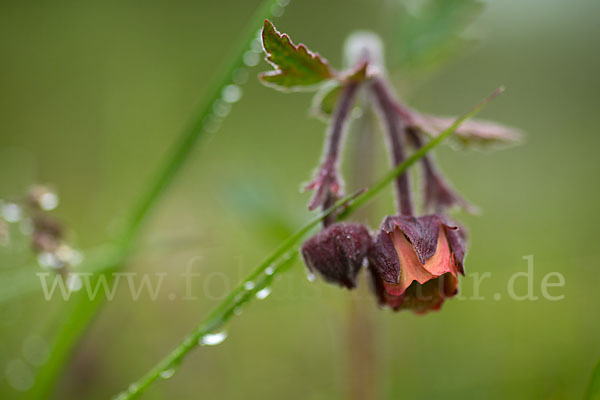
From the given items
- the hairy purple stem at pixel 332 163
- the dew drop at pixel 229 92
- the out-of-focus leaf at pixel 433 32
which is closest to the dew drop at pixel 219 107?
the dew drop at pixel 229 92

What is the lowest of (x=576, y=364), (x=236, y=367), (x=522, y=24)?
(x=576, y=364)

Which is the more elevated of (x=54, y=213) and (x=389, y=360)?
(x=54, y=213)

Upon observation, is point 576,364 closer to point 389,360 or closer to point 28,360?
point 389,360

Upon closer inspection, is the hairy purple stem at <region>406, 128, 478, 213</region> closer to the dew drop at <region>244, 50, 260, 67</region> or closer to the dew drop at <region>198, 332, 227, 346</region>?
the dew drop at <region>244, 50, 260, 67</region>

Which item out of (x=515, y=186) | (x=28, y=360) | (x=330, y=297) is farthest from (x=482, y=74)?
(x=28, y=360)

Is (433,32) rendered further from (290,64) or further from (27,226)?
(27,226)

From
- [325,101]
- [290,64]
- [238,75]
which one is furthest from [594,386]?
[238,75]
